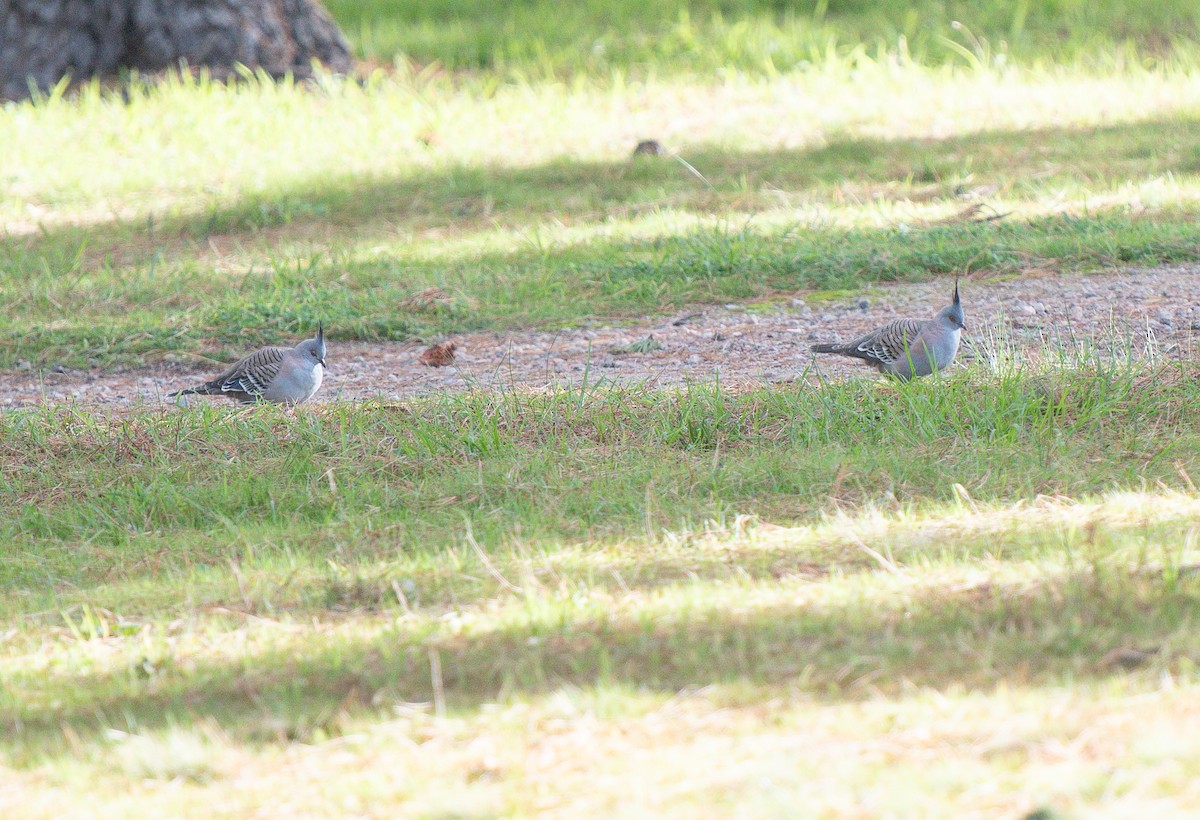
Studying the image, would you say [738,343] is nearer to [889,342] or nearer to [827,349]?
[827,349]

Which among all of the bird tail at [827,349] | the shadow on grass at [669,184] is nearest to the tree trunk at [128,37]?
the shadow on grass at [669,184]

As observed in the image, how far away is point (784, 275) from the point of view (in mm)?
7578

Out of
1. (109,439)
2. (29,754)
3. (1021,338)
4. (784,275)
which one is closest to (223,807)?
(29,754)

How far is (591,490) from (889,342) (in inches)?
70.0

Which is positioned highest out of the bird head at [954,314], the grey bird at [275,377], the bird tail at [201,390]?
the bird head at [954,314]

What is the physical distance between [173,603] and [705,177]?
21.1 ft

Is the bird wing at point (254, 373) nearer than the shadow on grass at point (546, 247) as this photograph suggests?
Yes

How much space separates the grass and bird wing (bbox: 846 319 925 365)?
248 mm

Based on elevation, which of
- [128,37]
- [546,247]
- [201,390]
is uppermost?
[128,37]

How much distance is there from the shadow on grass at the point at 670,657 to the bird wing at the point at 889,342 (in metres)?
2.26

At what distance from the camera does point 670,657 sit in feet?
11.4

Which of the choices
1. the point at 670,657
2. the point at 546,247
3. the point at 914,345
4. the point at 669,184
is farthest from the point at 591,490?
the point at 669,184

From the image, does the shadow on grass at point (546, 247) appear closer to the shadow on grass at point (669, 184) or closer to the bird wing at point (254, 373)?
the shadow on grass at point (669, 184)

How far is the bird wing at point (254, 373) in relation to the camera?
238 inches
